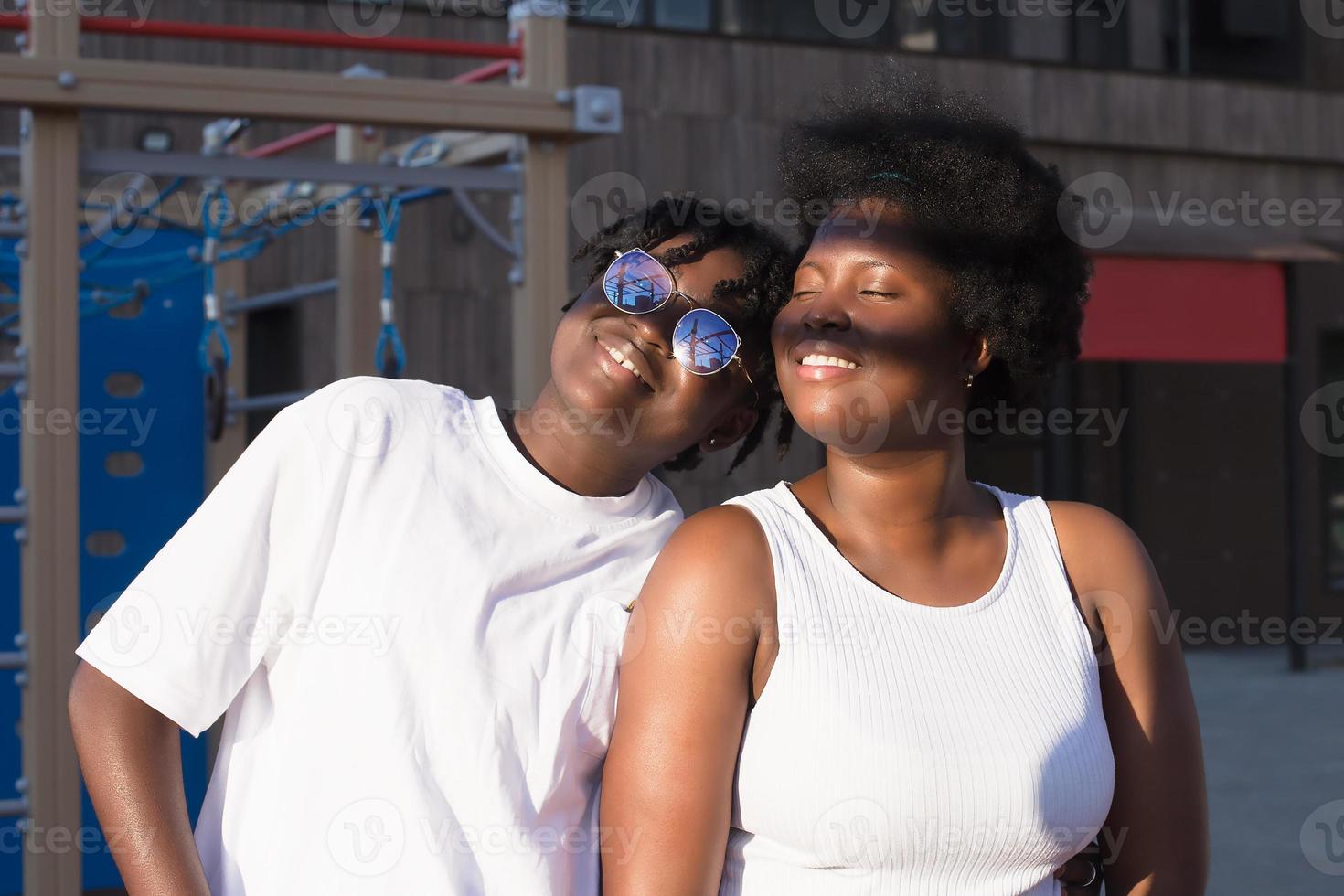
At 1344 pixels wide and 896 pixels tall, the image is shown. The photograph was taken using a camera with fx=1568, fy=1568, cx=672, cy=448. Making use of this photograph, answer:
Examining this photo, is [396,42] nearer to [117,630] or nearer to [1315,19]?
[117,630]

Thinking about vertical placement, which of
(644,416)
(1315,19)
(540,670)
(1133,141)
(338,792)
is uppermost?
(1315,19)

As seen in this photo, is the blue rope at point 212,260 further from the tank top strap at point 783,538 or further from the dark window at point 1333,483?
the dark window at point 1333,483

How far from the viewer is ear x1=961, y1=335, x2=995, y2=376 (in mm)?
2131

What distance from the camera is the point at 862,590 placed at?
1.97 meters

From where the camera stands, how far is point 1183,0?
1202 centimetres

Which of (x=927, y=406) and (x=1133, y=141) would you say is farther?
(x=1133, y=141)

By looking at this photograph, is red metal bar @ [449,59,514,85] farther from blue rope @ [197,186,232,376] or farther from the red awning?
the red awning

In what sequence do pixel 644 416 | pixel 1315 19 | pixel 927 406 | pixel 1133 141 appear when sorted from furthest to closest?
pixel 1315 19 < pixel 1133 141 < pixel 644 416 < pixel 927 406

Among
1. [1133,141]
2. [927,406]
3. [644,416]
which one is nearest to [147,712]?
[644,416]

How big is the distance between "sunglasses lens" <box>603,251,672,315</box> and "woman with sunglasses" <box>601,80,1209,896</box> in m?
0.23

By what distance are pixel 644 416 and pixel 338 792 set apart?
0.66 metres

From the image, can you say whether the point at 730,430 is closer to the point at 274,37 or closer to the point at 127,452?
the point at 274,37

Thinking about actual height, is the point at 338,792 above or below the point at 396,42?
below

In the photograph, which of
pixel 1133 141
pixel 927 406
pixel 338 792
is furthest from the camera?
pixel 1133 141
